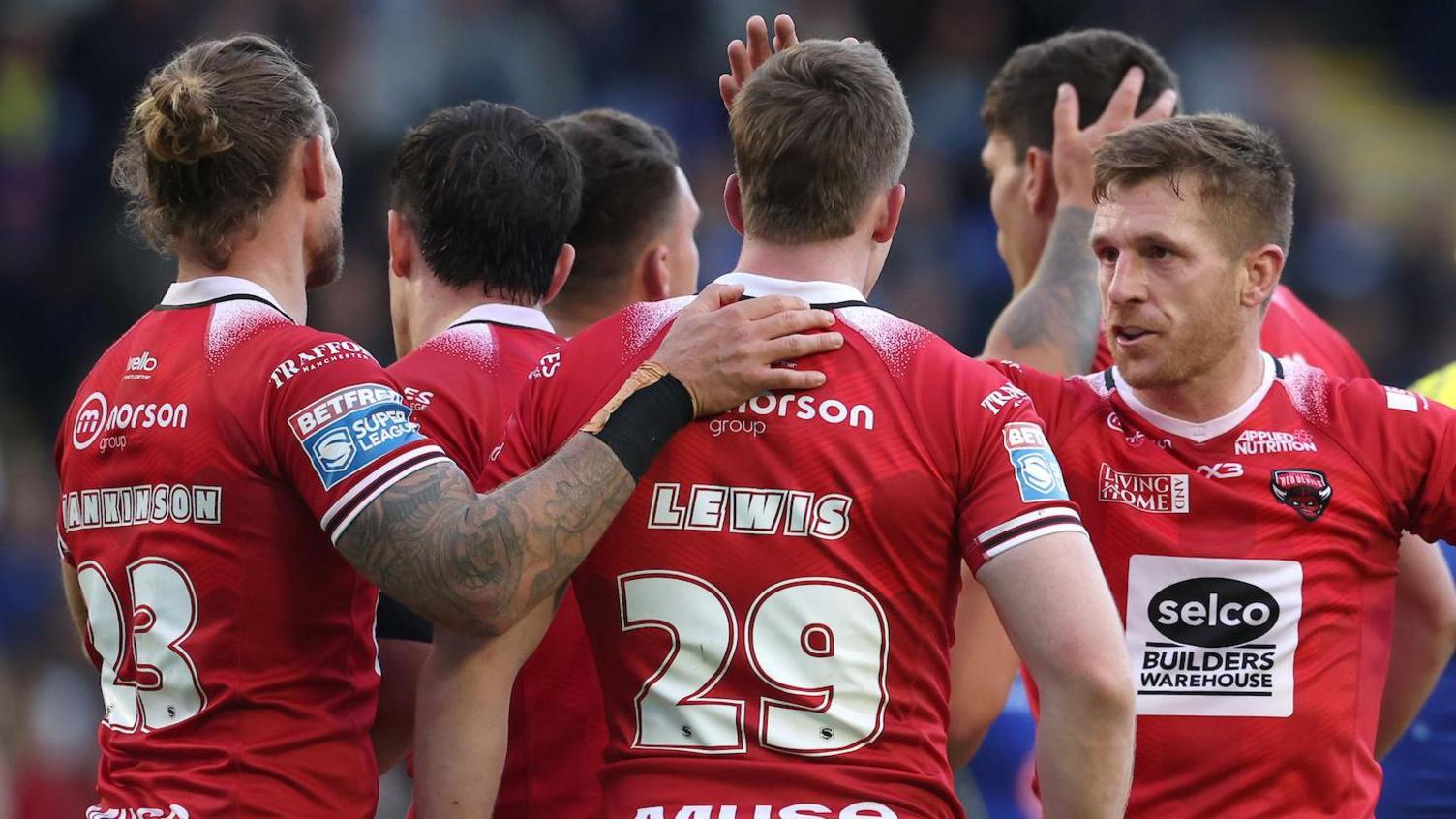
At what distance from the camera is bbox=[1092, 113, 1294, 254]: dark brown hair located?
3.83m

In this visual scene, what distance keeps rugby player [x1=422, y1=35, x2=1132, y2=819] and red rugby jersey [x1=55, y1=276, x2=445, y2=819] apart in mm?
367

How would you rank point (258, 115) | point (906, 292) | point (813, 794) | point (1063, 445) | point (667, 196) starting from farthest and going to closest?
point (906, 292) < point (667, 196) < point (1063, 445) < point (258, 115) < point (813, 794)

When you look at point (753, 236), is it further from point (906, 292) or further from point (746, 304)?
point (906, 292)

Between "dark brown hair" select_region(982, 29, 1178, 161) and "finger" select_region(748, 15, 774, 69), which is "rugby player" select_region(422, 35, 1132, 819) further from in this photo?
"dark brown hair" select_region(982, 29, 1178, 161)

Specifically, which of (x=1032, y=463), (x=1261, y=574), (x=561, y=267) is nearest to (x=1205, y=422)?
(x=1261, y=574)

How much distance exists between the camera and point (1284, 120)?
38.1 ft

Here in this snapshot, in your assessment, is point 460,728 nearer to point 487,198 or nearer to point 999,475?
point 999,475

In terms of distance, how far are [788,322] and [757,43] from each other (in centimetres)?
116

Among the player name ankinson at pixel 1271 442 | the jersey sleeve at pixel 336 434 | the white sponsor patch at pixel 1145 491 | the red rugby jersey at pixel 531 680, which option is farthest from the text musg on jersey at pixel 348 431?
the player name ankinson at pixel 1271 442

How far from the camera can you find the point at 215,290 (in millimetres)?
3447

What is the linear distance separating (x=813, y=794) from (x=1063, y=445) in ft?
3.85

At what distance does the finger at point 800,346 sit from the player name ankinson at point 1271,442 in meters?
1.15

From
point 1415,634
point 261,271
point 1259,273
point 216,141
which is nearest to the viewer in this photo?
point 216,141

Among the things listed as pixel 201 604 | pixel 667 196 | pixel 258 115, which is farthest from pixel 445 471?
pixel 667 196
